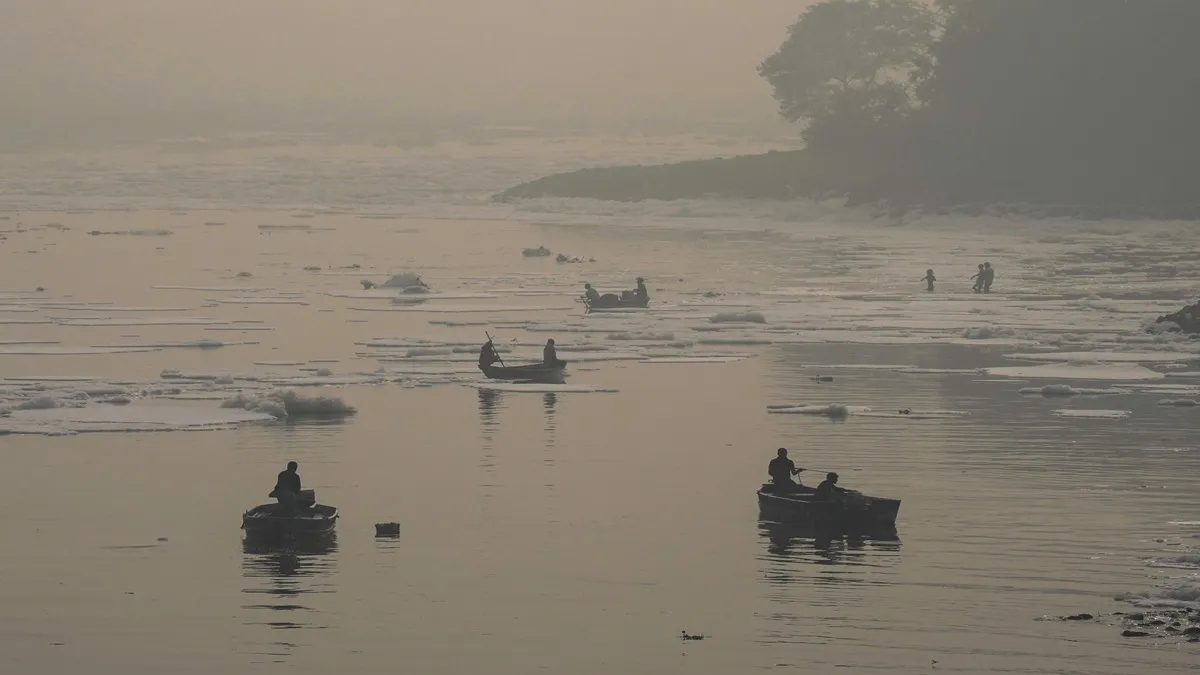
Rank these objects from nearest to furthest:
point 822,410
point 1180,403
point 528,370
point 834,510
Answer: point 834,510
point 822,410
point 1180,403
point 528,370

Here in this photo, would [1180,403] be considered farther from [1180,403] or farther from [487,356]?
[487,356]

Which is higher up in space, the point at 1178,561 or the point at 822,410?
the point at 822,410

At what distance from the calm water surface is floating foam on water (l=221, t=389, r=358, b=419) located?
0.91 meters

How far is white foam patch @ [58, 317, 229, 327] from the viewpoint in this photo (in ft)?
195

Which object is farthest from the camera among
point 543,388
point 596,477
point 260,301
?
point 260,301

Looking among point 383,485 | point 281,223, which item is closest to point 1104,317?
point 383,485

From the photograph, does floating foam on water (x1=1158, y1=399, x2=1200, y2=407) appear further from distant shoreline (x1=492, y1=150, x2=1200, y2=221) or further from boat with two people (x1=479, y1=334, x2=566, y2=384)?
distant shoreline (x1=492, y1=150, x2=1200, y2=221)

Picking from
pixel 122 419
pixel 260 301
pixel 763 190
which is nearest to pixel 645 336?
pixel 260 301

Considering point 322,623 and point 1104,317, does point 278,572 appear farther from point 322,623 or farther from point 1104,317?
point 1104,317

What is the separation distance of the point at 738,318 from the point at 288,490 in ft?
119

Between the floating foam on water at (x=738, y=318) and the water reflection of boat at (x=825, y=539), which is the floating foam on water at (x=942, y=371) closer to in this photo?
the floating foam on water at (x=738, y=318)

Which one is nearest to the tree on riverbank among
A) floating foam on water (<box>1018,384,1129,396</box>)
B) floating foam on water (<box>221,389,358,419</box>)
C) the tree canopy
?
the tree canopy

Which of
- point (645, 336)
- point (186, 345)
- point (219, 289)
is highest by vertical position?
point (219, 289)

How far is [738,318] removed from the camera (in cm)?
6266
